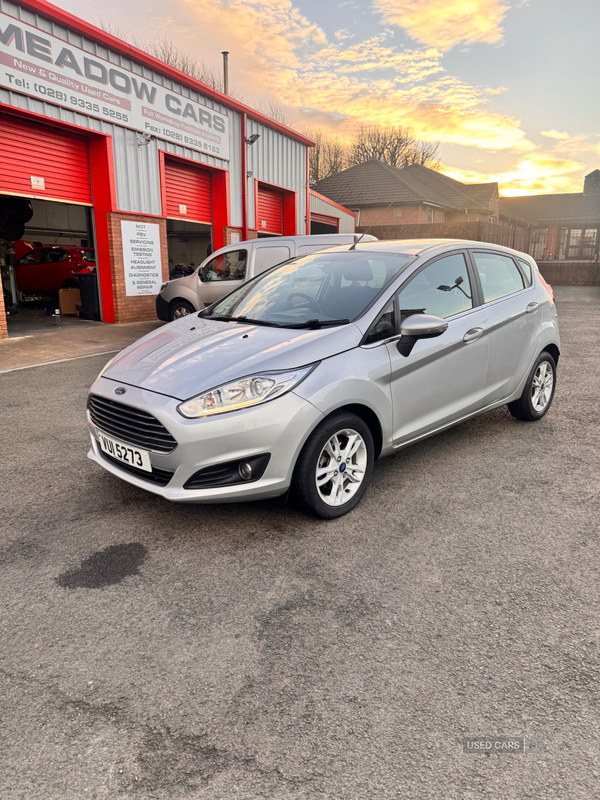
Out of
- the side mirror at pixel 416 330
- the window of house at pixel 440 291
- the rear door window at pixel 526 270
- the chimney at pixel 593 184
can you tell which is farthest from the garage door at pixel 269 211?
the chimney at pixel 593 184

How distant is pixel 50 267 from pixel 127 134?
6227 millimetres

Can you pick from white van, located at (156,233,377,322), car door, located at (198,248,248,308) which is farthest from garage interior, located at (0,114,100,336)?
car door, located at (198,248,248,308)

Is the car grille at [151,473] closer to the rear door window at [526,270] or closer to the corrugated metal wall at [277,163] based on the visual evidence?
the rear door window at [526,270]

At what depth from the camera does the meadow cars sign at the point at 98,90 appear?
1020 cm

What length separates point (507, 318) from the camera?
4.65 metres

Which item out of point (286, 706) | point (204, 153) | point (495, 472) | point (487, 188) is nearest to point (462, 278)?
point (495, 472)

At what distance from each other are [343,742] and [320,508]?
1.55 meters

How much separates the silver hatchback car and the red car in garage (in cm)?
1428

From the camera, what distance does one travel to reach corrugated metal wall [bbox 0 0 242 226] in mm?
10547

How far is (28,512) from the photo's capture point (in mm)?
3617

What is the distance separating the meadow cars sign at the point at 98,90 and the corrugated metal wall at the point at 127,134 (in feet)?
0.41

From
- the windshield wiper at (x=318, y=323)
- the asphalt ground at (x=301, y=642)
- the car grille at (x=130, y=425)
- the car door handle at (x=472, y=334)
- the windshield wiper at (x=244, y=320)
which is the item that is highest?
the windshield wiper at (x=318, y=323)

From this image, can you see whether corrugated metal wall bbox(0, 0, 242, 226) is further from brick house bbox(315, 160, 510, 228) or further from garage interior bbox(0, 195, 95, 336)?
brick house bbox(315, 160, 510, 228)

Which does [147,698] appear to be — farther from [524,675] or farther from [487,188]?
[487,188]
